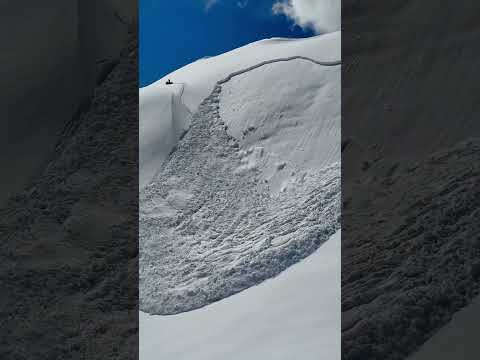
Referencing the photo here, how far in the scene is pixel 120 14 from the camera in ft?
7.11

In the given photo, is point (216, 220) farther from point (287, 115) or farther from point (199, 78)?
point (199, 78)

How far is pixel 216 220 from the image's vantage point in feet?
8.34

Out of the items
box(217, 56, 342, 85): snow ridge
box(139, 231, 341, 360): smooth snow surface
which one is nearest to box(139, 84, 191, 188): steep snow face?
box(217, 56, 342, 85): snow ridge

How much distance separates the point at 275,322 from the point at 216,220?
2.10 feet

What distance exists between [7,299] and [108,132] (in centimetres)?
89

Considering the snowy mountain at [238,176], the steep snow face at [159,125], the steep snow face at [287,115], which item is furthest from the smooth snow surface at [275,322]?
the steep snow face at [159,125]

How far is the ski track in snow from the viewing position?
2.39m

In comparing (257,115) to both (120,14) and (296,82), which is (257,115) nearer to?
(296,82)

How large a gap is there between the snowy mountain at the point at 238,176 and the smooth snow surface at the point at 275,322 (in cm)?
1

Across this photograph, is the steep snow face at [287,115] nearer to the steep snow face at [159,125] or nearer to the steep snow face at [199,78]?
the steep snow face at [199,78]

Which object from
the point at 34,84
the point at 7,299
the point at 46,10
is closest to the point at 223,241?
the point at 7,299

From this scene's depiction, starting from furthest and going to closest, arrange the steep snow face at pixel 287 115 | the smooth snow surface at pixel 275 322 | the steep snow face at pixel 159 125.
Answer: the steep snow face at pixel 159 125 → the steep snow face at pixel 287 115 → the smooth snow surface at pixel 275 322

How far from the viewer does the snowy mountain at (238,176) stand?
2398 mm

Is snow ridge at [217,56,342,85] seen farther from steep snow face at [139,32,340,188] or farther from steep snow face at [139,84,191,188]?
steep snow face at [139,84,191,188]
